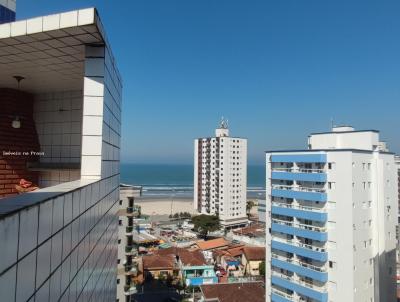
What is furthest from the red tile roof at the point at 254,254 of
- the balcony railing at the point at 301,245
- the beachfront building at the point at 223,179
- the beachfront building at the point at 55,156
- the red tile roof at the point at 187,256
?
the beachfront building at the point at 55,156

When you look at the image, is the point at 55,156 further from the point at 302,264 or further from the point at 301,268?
the point at 302,264

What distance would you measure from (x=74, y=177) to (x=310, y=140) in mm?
22907

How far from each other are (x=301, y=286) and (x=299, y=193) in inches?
241

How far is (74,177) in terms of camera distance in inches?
327

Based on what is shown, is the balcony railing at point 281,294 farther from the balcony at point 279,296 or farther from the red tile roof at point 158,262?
the red tile roof at point 158,262

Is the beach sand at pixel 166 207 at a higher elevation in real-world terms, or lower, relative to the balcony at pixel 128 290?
lower

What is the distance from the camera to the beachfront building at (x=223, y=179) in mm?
72812

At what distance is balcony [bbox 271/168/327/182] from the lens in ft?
74.0

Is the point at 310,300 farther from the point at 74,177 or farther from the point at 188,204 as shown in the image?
the point at 188,204

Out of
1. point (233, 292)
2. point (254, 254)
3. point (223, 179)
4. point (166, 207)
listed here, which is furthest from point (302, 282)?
point (166, 207)

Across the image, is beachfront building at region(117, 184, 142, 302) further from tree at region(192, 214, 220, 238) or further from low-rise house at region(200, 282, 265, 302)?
tree at region(192, 214, 220, 238)

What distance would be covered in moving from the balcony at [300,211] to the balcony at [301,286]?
427cm

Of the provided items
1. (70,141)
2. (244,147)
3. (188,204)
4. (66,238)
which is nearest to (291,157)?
(70,141)

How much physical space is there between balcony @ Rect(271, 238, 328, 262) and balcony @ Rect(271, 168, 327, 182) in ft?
14.5
